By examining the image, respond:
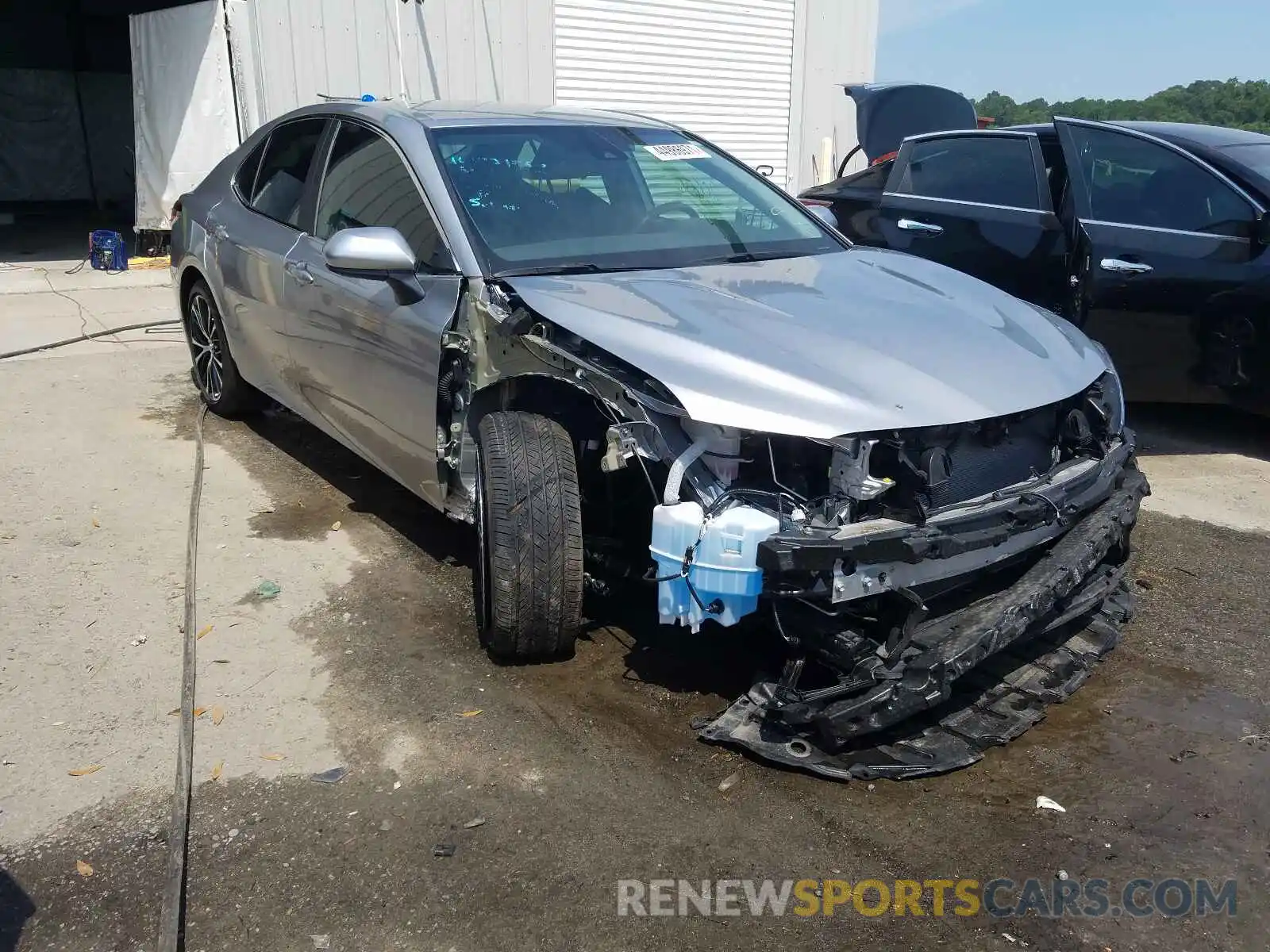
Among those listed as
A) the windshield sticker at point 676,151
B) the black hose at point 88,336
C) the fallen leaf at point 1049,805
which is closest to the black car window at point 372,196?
the windshield sticker at point 676,151

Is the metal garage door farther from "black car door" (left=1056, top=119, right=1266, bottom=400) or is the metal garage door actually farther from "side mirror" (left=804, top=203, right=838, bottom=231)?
"side mirror" (left=804, top=203, right=838, bottom=231)

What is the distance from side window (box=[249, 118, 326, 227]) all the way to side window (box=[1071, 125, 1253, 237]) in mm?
4107

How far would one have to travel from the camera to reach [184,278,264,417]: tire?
5871mm

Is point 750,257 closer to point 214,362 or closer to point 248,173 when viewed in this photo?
point 248,173

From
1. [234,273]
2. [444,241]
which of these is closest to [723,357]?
[444,241]

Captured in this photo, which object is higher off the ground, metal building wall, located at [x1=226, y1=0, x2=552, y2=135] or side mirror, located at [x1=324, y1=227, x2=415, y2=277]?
metal building wall, located at [x1=226, y1=0, x2=552, y2=135]

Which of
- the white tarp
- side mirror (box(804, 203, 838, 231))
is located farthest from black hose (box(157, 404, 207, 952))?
the white tarp

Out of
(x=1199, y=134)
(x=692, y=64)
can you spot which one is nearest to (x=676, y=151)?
(x=1199, y=134)

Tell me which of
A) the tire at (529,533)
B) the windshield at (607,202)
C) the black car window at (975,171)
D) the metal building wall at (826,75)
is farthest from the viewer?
the metal building wall at (826,75)

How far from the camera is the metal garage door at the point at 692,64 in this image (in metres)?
12.0

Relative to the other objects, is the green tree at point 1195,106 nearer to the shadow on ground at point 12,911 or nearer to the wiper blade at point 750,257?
the wiper blade at point 750,257

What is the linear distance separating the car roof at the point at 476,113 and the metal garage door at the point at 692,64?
24.8 ft

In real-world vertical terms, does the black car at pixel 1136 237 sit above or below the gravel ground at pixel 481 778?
above

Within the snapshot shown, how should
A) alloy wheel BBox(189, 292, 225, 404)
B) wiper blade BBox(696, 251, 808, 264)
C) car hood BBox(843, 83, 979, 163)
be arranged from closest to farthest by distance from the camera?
1. wiper blade BBox(696, 251, 808, 264)
2. alloy wheel BBox(189, 292, 225, 404)
3. car hood BBox(843, 83, 979, 163)
